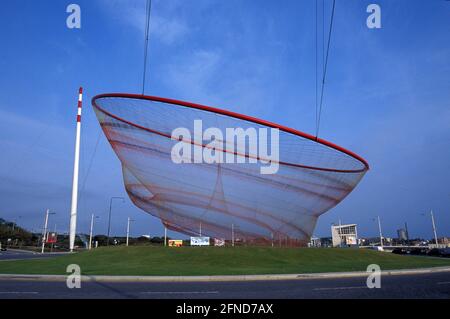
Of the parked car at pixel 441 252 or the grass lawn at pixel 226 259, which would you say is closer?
the grass lawn at pixel 226 259

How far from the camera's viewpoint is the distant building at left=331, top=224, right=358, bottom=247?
58862mm

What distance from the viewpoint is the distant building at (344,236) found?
58.9 meters

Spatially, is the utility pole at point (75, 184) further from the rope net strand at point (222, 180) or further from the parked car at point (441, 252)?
the parked car at point (441, 252)

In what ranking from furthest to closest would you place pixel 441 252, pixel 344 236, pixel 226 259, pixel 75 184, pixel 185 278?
pixel 344 236, pixel 75 184, pixel 441 252, pixel 226 259, pixel 185 278

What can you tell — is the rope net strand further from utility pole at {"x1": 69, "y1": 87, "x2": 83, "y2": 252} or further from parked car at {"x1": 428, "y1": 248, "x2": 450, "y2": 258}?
utility pole at {"x1": 69, "y1": 87, "x2": 83, "y2": 252}

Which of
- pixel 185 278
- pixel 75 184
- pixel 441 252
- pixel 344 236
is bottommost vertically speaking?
pixel 185 278

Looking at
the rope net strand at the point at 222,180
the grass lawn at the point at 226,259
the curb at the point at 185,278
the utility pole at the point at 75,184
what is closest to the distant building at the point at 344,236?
the rope net strand at the point at 222,180

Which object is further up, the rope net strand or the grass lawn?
the rope net strand

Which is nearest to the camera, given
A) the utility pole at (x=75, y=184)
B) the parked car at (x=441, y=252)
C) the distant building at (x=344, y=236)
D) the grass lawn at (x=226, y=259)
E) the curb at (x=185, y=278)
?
the curb at (x=185, y=278)

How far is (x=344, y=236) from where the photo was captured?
6750 centimetres

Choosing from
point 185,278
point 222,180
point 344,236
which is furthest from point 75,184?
point 185,278

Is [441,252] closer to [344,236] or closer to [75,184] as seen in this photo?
[344,236]

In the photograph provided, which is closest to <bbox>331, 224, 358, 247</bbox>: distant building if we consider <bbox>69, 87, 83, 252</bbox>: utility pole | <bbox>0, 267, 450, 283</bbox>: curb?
<bbox>69, 87, 83, 252</bbox>: utility pole

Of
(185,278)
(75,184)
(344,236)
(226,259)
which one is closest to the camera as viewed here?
(185,278)
